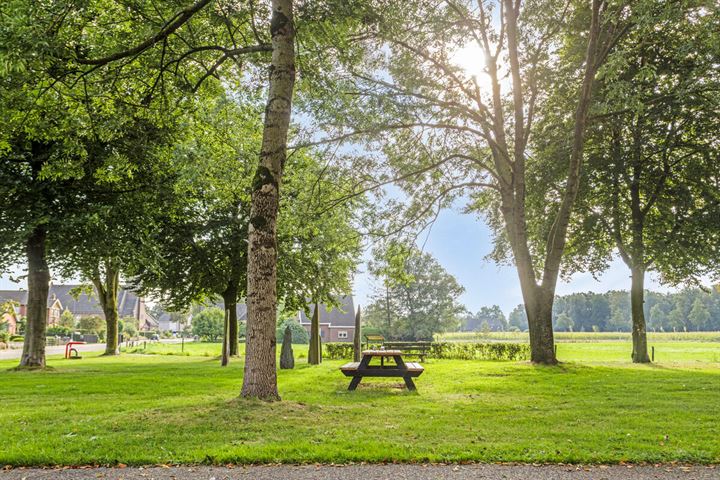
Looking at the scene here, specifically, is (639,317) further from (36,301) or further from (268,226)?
(36,301)

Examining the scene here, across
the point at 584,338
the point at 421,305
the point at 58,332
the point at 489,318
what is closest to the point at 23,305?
the point at 58,332

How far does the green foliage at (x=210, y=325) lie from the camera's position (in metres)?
62.7

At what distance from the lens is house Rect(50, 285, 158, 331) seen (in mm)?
86562

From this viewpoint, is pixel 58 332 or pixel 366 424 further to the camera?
pixel 58 332

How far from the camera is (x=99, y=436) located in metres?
6.89

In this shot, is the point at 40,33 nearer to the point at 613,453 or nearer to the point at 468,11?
the point at 613,453

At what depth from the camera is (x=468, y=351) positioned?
2934cm

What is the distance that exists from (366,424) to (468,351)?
22583 millimetres

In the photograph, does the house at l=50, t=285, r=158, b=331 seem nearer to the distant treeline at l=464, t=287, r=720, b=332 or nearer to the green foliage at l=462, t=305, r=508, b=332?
the distant treeline at l=464, t=287, r=720, b=332

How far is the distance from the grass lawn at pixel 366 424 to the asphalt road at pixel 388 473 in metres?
0.24

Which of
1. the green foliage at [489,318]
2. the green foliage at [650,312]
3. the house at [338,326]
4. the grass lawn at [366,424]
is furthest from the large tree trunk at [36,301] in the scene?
the green foliage at [489,318]

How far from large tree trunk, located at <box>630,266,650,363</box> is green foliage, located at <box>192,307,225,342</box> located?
48.1 metres

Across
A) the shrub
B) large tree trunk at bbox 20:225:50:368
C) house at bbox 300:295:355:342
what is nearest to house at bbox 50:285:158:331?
house at bbox 300:295:355:342

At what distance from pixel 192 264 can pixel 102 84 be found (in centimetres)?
1430
